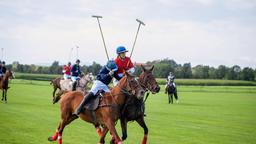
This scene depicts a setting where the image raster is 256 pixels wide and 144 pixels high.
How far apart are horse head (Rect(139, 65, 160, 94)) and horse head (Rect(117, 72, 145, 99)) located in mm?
219

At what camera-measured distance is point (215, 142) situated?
1459cm

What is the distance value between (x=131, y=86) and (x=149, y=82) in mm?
501

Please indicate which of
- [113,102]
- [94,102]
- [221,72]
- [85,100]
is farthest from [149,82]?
[221,72]

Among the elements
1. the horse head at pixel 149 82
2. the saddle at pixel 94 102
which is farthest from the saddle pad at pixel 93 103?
the horse head at pixel 149 82

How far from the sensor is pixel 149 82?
1174 cm

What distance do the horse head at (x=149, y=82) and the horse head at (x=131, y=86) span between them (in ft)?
0.72

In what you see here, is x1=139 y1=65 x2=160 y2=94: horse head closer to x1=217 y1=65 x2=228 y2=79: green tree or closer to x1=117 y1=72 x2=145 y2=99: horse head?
x1=117 y1=72 x2=145 y2=99: horse head

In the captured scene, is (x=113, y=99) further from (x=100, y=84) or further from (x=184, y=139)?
(x=184, y=139)

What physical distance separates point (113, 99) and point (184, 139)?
13.8ft

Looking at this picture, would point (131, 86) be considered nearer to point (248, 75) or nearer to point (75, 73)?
point (75, 73)

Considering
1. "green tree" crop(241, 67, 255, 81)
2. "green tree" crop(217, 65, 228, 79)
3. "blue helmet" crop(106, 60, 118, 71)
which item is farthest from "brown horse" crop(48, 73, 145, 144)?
"green tree" crop(217, 65, 228, 79)

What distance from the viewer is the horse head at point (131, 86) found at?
11484 mm

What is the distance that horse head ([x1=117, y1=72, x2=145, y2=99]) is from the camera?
37.7 feet

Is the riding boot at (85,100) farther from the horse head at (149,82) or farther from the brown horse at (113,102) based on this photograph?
the horse head at (149,82)
